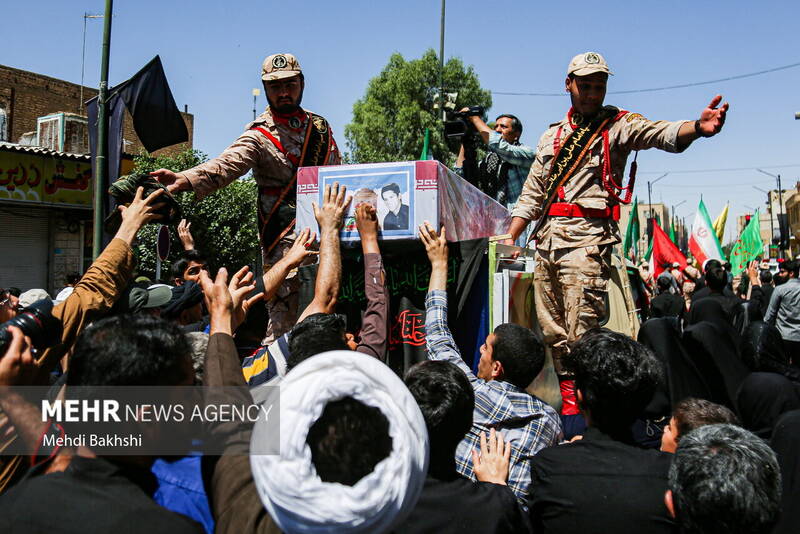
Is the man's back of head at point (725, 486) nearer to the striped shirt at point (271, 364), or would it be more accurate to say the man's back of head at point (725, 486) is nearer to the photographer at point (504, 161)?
the striped shirt at point (271, 364)

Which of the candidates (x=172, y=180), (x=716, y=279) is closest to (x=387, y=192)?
(x=172, y=180)

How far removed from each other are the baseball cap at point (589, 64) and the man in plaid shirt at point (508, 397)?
2.00m

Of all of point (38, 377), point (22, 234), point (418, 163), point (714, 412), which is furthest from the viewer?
point (22, 234)

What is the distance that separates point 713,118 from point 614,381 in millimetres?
2202

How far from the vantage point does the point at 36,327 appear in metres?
2.00

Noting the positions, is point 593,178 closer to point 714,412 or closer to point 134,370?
point 714,412

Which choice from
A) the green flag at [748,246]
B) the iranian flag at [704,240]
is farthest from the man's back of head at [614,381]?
the green flag at [748,246]

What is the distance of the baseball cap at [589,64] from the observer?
14.6 feet

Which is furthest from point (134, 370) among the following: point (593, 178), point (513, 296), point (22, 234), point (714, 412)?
point (22, 234)

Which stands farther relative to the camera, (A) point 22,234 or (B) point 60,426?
(A) point 22,234

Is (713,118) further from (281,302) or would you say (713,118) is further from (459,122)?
(281,302)

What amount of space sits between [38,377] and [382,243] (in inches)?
84.2

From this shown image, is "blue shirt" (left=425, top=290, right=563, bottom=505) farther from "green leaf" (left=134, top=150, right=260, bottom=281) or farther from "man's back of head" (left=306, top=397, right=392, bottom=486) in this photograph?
"green leaf" (left=134, top=150, right=260, bottom=281)

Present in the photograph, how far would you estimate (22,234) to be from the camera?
1775 cm
